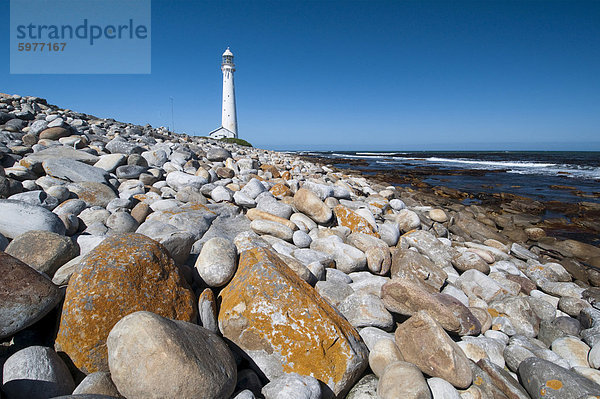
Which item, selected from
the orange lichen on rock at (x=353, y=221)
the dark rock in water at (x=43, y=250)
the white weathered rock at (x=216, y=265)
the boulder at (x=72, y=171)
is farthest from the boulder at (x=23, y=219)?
the orange lichen on rock at (x=353, y=221)

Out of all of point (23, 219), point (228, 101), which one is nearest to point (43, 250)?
point (23, 219)

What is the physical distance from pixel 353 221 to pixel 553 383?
128 inches

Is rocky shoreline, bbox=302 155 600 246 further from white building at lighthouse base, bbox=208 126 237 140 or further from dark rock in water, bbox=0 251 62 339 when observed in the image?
white building at lighthouse base, bbox=208 126 237 140

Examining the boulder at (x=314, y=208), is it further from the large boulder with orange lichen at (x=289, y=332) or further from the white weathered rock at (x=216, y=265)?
the large boulder with orange lichen at (x=289, y=332)

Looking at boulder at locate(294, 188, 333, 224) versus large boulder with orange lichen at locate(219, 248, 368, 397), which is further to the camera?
boulder at locate(294, 188, 333, 224)

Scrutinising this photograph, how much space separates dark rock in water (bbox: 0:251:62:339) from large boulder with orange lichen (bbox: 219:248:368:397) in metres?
1.25

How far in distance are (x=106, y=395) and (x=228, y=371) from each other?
0.68m

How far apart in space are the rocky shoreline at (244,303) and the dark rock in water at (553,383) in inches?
0.5

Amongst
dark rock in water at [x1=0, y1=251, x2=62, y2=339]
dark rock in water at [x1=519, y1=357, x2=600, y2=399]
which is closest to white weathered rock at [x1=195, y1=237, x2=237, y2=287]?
dark rock in water at [x1=0, y1=251, x2=62, y2=339]

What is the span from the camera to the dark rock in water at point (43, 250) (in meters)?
2.61

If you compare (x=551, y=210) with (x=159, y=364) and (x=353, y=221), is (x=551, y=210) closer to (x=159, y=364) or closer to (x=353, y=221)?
(x=353, y=221)

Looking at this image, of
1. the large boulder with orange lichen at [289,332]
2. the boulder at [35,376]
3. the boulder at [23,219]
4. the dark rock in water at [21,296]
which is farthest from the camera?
the boulder at [23,219]

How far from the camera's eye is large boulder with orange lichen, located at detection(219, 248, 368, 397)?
2.35 m

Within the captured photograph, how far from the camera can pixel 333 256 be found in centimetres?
420
